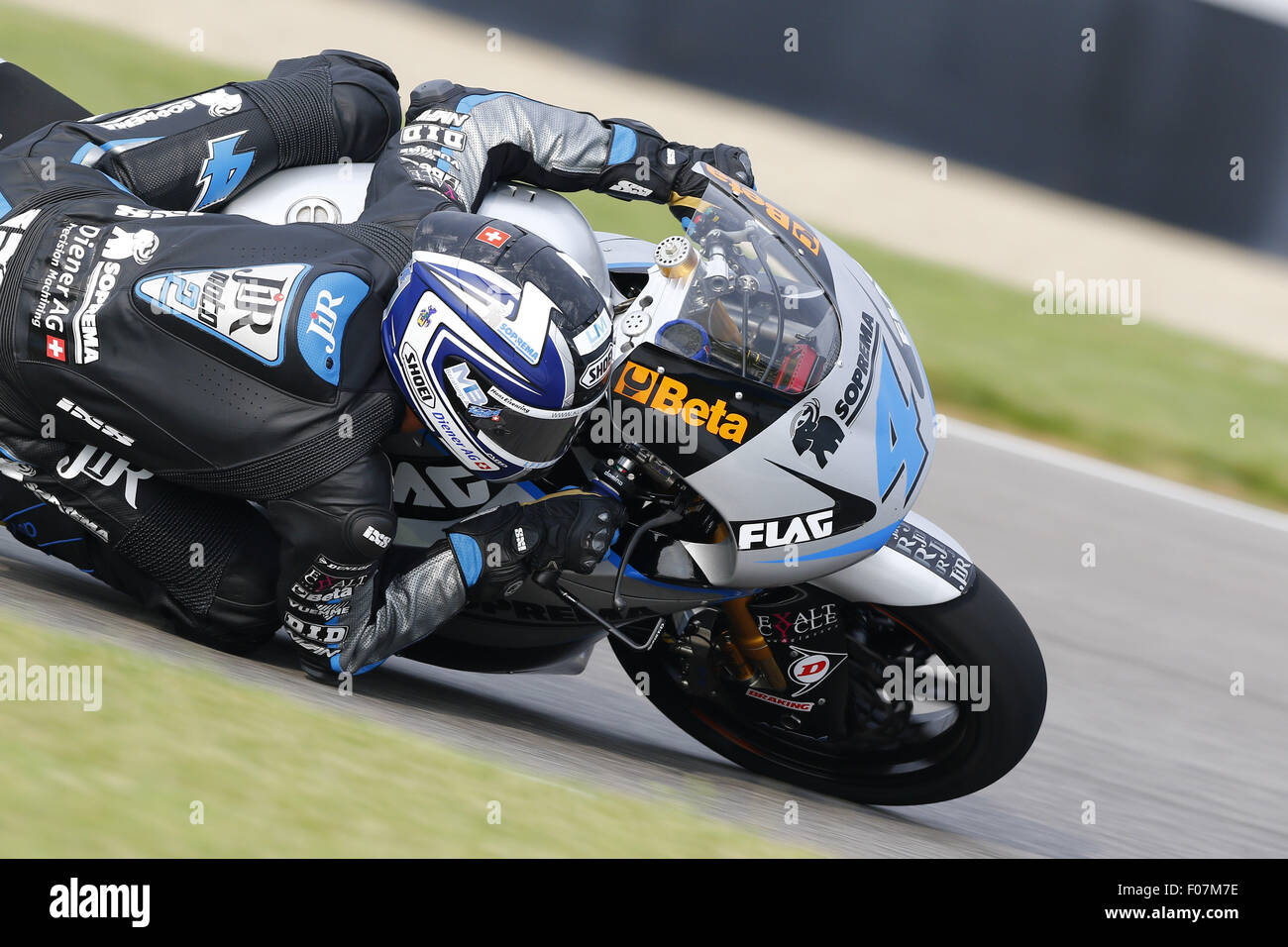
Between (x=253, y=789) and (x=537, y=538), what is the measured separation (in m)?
0.88

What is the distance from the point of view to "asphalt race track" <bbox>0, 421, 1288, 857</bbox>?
3.46 metres

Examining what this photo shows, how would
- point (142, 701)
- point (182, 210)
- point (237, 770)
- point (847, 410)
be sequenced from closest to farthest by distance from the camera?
point (237, 770), point (142, 701), point (847, 410), point (182, 210)

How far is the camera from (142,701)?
287 cm

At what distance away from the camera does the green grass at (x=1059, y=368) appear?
24.2ft

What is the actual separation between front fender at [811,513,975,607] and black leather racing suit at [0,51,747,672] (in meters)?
0.87

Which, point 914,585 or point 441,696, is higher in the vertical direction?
point 914,585

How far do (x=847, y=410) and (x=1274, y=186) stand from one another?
803 cm

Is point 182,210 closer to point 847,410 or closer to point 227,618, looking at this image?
point 227,618

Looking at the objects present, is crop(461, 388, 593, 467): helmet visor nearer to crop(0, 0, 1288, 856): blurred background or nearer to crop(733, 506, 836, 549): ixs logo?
crop(733, 506, 836, 549): ixs logo

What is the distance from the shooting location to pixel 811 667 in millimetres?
3613

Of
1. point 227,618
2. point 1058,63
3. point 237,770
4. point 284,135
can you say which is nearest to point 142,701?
point 237,770
